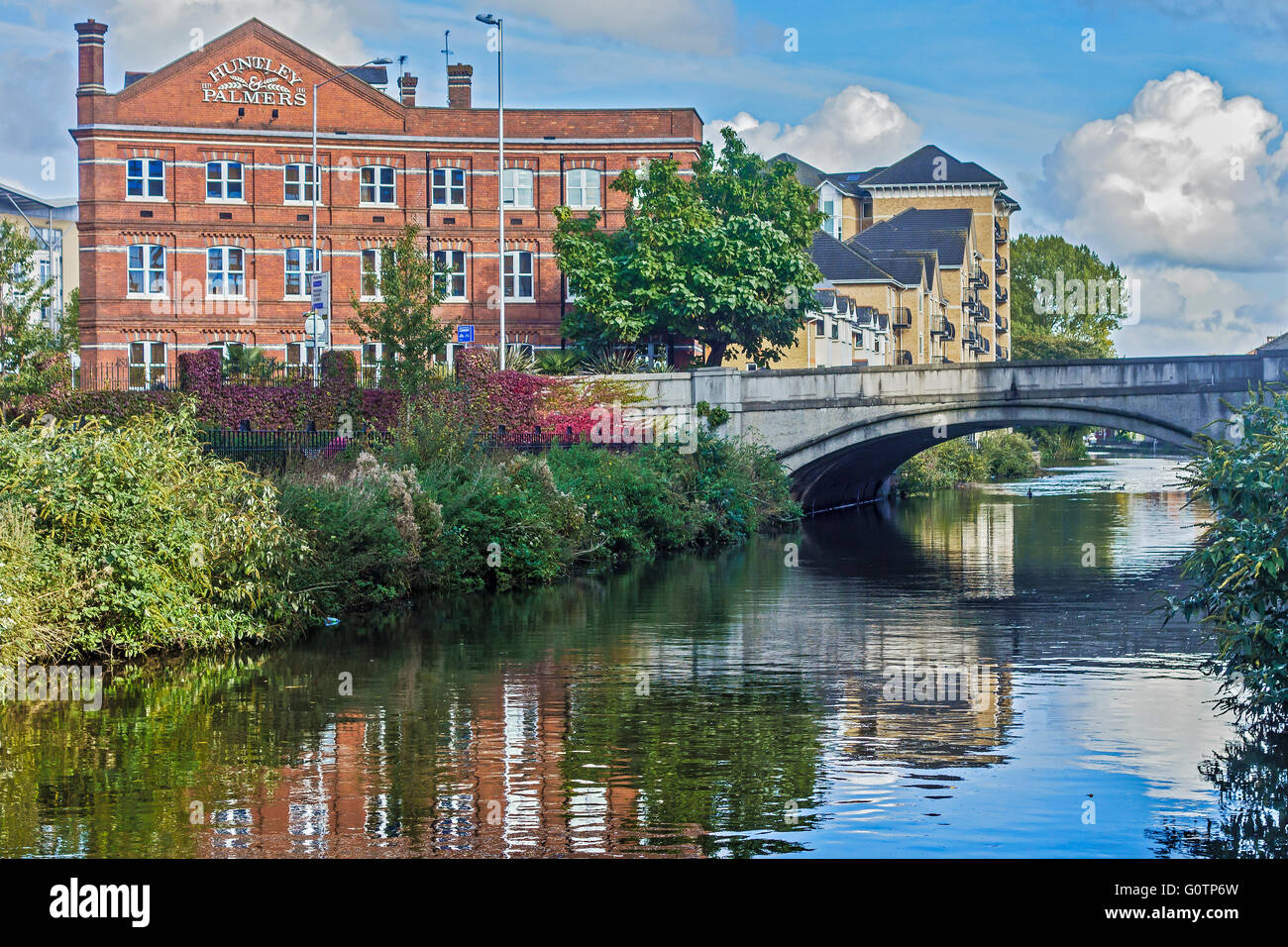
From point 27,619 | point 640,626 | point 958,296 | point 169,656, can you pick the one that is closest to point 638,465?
point 640,626

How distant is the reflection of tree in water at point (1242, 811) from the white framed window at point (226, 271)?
139 feet

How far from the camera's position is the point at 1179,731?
13.5 meters

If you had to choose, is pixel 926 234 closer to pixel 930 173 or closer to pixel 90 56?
pixel 930 173

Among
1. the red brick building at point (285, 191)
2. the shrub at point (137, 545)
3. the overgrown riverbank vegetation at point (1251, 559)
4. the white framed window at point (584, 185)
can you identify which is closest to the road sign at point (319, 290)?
the red brick building at point (285, 191)

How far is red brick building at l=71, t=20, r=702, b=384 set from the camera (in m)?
49.5

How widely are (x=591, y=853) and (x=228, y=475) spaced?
38.8 ft

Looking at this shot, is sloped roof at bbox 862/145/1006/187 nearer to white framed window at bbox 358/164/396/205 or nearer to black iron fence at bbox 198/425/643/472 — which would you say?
white framed window at bbox 358/164/396/205

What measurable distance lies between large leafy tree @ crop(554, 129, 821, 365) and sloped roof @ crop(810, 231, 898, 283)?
25.9 m

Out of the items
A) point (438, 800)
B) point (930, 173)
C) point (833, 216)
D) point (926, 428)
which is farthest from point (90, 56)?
point (930, 173)

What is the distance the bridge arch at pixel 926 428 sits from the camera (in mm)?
38812

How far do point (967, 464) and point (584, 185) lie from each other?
21896 millimetres
